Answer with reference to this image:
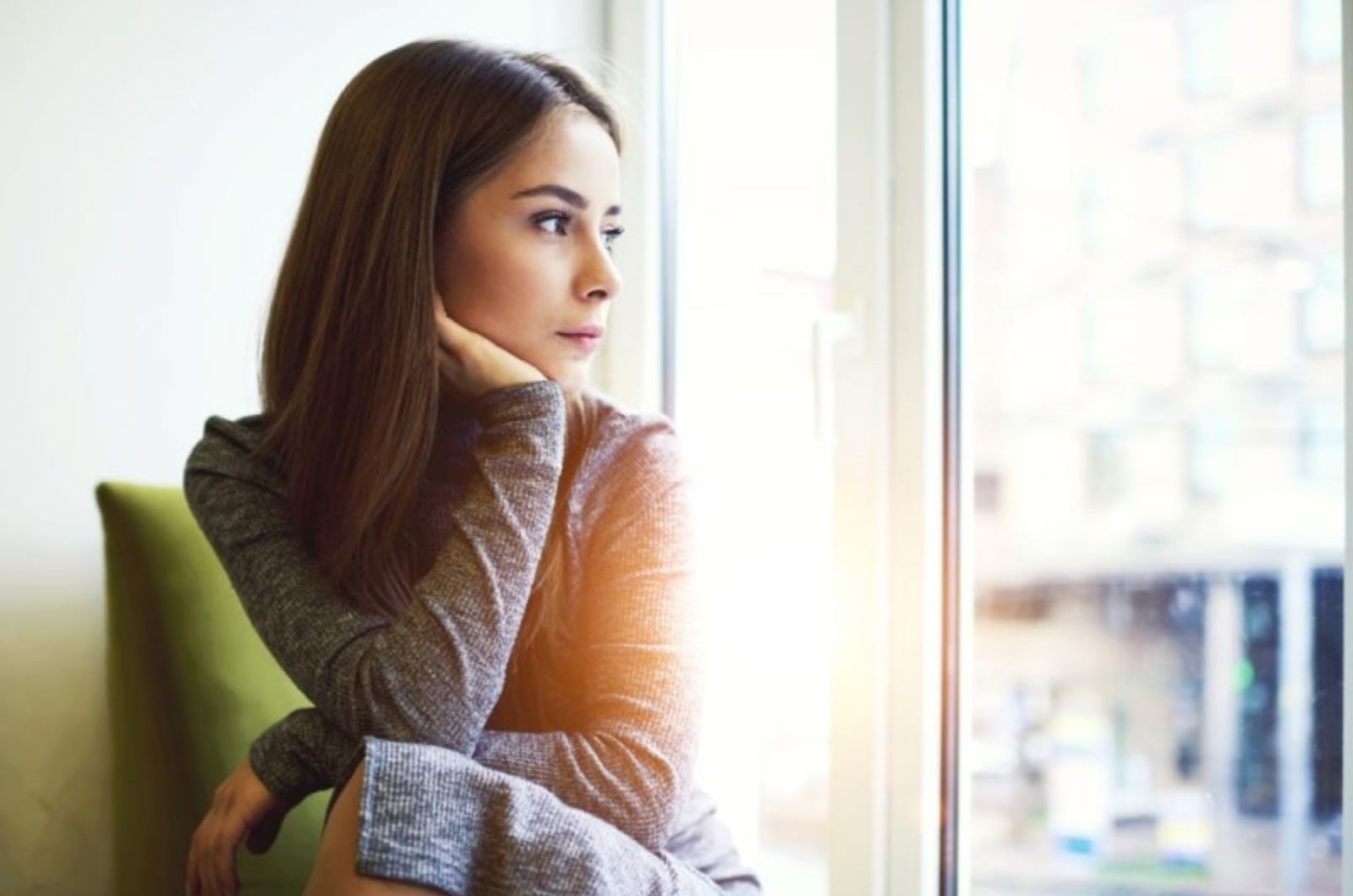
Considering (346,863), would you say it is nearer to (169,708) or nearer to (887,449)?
(169,708)

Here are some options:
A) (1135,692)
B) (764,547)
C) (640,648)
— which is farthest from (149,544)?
(1135,692)

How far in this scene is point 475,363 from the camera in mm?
1125

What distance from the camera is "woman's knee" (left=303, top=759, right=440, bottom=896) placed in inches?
31.3

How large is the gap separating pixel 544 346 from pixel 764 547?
65 centimetres

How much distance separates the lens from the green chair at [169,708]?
124cm

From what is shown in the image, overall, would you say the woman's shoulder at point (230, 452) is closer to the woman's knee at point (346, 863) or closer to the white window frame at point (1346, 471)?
the woman's knee at point (346, 863)

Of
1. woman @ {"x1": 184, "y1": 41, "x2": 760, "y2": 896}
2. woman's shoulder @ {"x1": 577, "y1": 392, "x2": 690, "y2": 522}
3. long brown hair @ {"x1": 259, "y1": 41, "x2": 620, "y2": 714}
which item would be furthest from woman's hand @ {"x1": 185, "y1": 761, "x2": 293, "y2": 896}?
woman's shoulder @ {"x1": 577, "y1": 392, "x2": 690, "y2": 522}

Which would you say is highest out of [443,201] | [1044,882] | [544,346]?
[443,201]

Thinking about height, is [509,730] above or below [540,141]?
below

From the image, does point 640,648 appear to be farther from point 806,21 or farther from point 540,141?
point 806,21

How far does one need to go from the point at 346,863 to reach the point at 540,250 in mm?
543

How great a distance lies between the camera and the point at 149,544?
1.27 meters

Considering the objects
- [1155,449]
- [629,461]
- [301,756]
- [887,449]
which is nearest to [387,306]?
[629,461]

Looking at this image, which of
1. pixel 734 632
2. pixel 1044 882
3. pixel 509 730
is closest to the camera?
pixel 509 730
